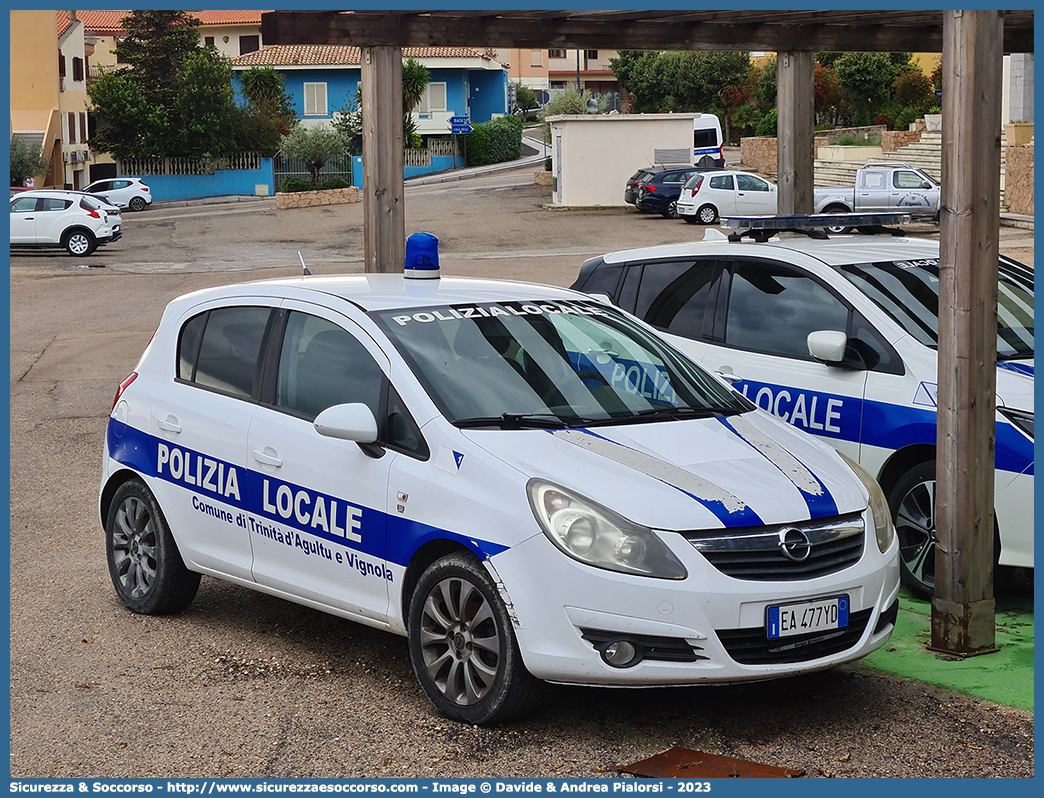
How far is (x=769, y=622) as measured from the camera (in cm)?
463

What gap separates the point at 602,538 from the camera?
4.61 m

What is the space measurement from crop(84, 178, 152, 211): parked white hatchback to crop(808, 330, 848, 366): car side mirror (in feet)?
146

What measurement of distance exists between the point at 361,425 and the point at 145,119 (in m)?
54.2

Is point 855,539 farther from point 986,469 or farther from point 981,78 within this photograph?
point 981,78

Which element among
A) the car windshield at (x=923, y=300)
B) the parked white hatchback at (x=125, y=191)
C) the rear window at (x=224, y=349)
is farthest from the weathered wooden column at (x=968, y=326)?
the parked white hatchback at (x=125, y=191)

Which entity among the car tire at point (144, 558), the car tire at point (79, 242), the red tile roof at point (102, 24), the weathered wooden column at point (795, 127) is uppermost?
the red tile roof at point (102, 24)

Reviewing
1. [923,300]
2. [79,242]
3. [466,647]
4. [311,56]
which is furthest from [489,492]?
[311,56]

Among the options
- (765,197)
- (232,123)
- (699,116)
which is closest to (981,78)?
(765,197)

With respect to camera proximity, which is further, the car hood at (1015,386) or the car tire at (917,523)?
the car tire at (917,523)

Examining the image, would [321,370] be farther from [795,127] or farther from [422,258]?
[795,127]

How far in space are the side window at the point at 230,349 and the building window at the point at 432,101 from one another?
6188 centimetres

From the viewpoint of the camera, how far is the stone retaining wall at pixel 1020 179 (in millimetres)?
32375

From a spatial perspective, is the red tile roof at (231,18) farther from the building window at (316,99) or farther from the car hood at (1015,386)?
the car hood at (1015,386)

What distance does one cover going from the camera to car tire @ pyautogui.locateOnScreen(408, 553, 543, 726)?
474 cm
